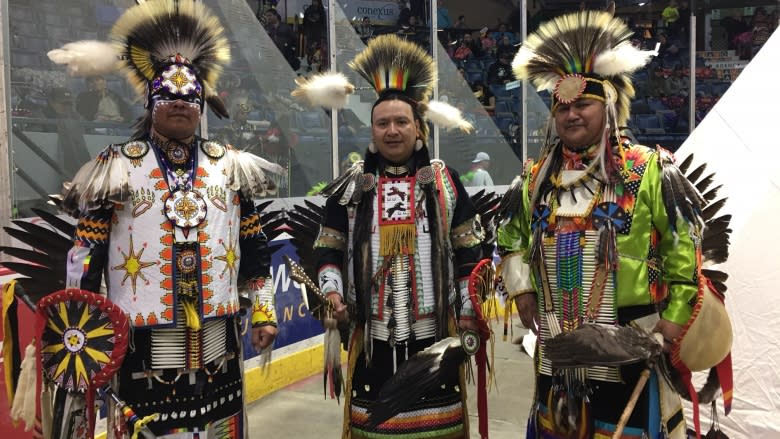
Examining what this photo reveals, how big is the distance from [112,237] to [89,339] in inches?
15.9

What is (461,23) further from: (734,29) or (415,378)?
(415,378)

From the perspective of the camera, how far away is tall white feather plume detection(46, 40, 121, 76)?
9.98 ft

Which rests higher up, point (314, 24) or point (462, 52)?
point (462, 52)

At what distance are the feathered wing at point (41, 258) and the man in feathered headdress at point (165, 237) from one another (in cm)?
33

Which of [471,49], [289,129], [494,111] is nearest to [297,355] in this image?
[289,129]

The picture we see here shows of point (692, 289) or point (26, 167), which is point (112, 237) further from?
point (692, 289)

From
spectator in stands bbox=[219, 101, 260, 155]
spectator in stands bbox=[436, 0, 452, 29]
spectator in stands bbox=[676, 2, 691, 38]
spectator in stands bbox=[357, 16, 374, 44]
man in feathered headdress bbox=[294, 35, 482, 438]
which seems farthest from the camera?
spectator in stands bbox=[676, 2, 691, 38]

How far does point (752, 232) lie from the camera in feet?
14.6

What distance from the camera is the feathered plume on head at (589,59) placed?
116 inches

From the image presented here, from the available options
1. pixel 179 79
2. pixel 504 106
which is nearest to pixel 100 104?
pixel 179 79

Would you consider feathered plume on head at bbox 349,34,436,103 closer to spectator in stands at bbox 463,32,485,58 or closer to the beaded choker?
the beaded choker

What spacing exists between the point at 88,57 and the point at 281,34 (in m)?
3.91

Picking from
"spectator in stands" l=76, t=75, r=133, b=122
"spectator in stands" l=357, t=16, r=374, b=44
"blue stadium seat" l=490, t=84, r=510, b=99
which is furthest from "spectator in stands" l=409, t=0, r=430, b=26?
"spectator in stands" l=76, t=75, r=133, b=122

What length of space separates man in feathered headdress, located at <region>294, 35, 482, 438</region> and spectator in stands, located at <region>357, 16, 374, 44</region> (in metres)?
4.14
